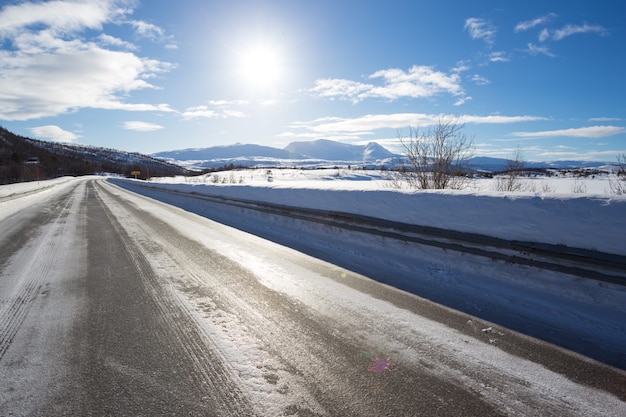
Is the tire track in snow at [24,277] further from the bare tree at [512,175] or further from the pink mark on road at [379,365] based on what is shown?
the bare tree at [512,175]

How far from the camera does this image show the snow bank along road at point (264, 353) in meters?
2.24

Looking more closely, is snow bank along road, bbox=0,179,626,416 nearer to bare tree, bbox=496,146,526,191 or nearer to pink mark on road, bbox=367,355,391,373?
pink mark on road, bbox=367,355,391,373

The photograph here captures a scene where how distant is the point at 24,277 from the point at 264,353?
464 cm

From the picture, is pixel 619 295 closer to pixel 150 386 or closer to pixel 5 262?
pixel 150 386

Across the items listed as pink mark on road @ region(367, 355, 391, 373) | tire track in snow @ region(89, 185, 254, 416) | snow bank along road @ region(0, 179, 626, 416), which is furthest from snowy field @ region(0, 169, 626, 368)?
tire track in snow @ region(89, 185, 254, 416)

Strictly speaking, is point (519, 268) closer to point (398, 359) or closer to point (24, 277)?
point (398, 359)

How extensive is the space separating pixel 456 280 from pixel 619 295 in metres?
1.74

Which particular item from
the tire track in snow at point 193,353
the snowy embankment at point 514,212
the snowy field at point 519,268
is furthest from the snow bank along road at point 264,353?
the snowy embankment at point 514,212

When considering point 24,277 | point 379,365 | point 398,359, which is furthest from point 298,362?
point 24,277

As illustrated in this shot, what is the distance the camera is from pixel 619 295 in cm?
354

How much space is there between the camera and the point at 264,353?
2842 mm

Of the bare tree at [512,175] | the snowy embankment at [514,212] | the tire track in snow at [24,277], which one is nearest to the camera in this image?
the tire track in snow at [24,277]

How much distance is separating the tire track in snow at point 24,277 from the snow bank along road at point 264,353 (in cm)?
3

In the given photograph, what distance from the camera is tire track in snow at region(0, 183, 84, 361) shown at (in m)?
3.41
